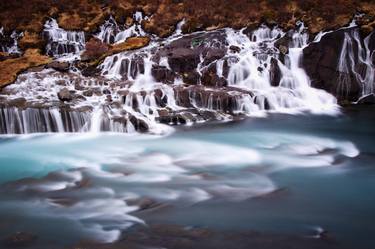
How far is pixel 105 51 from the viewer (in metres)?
20.3

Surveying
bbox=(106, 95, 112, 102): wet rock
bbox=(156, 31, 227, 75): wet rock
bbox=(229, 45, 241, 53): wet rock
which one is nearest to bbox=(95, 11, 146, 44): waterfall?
bbox=(156, 31, 227, 75): wet rock

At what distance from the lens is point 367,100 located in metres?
18.0

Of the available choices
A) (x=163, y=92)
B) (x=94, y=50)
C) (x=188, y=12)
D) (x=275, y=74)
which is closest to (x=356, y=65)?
(x=275, y=74)

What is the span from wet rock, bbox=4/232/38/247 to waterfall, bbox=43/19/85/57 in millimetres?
14264

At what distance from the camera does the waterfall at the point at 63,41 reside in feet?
70.6

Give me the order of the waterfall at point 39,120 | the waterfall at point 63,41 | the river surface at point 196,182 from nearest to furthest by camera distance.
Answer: the river surface at point 196,182
the waterfall at point 39,120
the waterfall at point 63,41

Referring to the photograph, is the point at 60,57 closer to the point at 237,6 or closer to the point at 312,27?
the point at 237,6

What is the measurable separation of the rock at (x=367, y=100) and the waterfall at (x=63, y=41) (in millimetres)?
11717

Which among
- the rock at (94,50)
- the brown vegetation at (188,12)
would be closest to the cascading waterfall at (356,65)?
the brown vegetation at (188,12)

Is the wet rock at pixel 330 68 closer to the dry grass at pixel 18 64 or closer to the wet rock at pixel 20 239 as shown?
the dry grass at pixel 18 64

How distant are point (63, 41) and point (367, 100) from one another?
13.2 metres

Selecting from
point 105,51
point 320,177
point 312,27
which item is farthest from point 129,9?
point 320,177

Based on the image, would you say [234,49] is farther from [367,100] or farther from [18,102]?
[18,102]

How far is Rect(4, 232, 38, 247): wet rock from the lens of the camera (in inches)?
283
